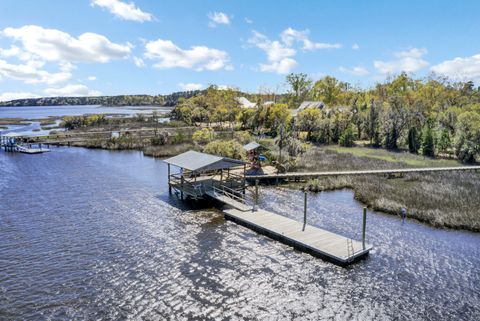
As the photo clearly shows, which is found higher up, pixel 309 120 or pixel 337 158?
pixel 309 120

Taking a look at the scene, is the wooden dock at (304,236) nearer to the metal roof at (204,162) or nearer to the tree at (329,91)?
the metal roof at (204,162)

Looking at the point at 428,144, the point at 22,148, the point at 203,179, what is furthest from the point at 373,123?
the point at 22,148

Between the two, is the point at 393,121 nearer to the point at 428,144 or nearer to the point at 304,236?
the point at 428,144

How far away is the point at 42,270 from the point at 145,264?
472 centimetres

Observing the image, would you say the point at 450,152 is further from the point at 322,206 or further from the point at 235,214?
the point at 235,214

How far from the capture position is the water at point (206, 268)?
543 inches

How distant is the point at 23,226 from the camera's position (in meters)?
22.3

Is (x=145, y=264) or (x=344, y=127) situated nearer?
(x=145, y=264)

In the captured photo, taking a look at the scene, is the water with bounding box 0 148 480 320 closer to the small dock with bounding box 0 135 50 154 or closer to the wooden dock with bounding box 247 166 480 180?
the wooden dock with bounding box 247 166 480 180

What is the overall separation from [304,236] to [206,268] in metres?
6.03

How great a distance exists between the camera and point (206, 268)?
16922 mm

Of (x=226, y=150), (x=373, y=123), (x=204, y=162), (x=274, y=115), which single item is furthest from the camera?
(x=274, y=115)

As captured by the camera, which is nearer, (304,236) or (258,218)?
(304,236)

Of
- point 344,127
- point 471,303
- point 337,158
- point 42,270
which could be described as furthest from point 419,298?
point 344,127
